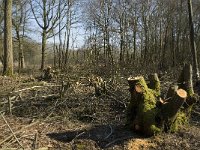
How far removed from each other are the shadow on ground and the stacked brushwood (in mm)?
268

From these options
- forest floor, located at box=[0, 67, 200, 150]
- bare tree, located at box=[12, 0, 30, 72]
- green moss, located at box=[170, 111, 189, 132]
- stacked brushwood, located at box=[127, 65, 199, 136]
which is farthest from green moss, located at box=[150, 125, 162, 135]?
bare tree, located at box=[12, 0, 30, 72]

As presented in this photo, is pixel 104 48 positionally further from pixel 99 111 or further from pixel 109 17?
pixel 99 111

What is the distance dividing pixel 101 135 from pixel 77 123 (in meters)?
1.35

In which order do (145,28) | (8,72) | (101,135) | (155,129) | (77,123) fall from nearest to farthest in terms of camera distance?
1. (155,129)
2. (101,135)
3. (77,123)
4. (8,72)
5. (145,28)

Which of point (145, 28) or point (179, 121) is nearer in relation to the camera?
point (179, 121)

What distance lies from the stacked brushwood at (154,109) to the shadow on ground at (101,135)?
268 millimetres

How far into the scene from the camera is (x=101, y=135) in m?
8.29

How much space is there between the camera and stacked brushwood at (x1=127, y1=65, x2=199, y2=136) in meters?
8.12

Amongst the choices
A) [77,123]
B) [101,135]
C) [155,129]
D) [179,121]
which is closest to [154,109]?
[155,129]

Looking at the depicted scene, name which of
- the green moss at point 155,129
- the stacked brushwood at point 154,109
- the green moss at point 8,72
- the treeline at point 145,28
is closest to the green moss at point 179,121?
the stacked brushwood at point 154,109

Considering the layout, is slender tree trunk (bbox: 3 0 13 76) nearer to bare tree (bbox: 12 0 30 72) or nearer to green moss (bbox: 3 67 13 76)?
green moss (bbox: 3 67 13 76)

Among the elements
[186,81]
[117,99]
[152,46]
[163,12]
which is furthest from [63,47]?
[186,81]

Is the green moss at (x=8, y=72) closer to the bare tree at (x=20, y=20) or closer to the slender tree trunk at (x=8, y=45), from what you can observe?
the slender tree trunk at (x=8, y=45)

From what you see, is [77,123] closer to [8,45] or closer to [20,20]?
[8,45]
